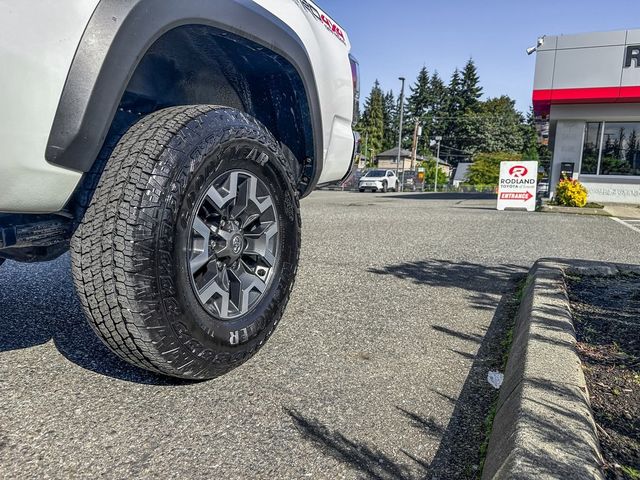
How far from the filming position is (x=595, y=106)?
14.6 meters

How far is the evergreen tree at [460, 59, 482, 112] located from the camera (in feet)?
264

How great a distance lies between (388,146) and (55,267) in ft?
319

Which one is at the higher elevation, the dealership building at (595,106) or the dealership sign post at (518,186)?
the dealership building at (595,106)

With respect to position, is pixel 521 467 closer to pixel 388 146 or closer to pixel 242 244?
pixel 242 244

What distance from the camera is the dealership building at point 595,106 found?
1366 cm

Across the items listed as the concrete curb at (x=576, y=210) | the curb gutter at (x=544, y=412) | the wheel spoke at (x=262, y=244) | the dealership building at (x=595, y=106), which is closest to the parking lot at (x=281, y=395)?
the curb gutter at (x=544, y=412)

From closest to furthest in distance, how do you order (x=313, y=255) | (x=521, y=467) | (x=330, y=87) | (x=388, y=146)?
(x=521, y=467) → (x=330, y=87) → (x=313, y=255) → (x=388, y=146)

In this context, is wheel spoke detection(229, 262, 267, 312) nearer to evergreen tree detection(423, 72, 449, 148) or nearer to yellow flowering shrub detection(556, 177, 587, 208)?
yellow flowering shrub detection(556, 177, 587, 208)

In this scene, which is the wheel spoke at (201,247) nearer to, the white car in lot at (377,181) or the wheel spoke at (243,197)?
the wheel spoke at (243,197)

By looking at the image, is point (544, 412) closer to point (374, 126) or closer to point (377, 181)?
point (377, 181)

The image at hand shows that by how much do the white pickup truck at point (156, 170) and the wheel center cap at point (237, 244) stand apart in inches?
0.7

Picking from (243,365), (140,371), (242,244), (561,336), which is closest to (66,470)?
(140,371)

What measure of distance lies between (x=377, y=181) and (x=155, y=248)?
97.4ft

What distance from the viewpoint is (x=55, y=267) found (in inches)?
150
